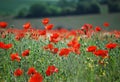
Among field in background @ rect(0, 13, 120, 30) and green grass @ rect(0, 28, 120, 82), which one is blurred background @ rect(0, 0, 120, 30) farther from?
green grass @ rect(0, 28, 120, 82)

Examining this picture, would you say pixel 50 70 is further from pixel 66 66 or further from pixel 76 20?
pixel 76 20

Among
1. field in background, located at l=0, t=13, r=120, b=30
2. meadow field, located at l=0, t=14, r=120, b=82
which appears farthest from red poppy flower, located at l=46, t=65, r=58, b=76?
field in background, located at l=0, t=13, r=120, b=30

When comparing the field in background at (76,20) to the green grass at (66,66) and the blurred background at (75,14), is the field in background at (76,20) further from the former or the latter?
the green grass at (66,66)

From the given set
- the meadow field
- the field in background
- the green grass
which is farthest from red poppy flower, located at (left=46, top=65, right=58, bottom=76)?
the field in background

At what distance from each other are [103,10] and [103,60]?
18.2m

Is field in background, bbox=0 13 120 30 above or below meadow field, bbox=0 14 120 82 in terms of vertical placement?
below

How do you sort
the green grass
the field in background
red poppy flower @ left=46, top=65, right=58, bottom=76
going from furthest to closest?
1. the field in background
2. the green grass
3. red poppy flower @ left=46, top=65, right=58, bottom=76

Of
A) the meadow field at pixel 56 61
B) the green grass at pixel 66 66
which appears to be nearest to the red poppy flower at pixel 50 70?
the meadow field at pixel 56 61

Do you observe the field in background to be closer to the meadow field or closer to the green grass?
the meadow field

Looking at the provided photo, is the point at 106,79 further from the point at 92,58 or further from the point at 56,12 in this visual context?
the point at 56,12

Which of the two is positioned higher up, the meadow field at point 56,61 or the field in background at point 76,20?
the meadow field at point 56,61

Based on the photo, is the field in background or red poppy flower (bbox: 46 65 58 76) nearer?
red poppy flower (bbox: 46 65 58 76)

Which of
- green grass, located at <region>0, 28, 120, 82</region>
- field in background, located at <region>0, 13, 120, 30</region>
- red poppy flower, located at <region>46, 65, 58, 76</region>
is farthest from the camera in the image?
field in background, located at <region>0, 13, 120, 30</region>

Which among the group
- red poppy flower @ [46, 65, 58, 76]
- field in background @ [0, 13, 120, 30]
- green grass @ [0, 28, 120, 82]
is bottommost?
field in background @ [0, 13, 120, 30]
